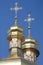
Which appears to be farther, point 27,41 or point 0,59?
point 27,41

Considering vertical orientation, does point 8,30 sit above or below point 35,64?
above

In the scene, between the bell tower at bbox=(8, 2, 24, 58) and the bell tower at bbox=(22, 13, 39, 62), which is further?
the bell tower at bbox=(22, 13, 39, 62)

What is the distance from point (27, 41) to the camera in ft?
67.5

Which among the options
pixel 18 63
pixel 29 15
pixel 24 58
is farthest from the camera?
pixel 29 15

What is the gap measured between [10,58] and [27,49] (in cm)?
190

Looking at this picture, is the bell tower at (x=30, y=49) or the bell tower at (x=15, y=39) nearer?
the bell tower at (x=15, y=39)

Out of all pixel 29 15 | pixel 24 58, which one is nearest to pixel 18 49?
pixel 24 58

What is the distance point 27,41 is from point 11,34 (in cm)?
84

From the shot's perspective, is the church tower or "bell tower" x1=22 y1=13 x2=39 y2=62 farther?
"bell tower" x1=22 y1=13 x2=39 y2=62

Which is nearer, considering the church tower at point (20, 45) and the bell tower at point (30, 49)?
the church tower at point (20, 45)

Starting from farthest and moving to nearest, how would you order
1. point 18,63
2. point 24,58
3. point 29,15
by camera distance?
point 29,15, point 24,58, point 18,63

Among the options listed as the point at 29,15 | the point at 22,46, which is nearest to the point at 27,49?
the point at 22,46

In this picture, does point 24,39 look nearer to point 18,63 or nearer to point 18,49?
point 18,49

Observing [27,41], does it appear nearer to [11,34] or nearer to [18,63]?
[11,34]
